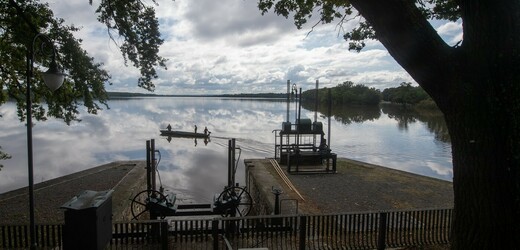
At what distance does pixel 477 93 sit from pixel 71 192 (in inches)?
565

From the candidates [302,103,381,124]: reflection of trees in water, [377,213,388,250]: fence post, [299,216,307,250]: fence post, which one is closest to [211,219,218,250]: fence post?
[299,216,307,250]: fence post

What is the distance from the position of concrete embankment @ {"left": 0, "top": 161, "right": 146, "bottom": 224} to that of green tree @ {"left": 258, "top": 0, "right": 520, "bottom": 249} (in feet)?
30.7

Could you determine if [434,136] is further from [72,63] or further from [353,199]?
[72,63]

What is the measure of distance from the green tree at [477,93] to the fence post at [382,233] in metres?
2.99

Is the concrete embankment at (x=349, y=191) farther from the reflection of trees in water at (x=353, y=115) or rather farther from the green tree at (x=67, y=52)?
the reflection of trees in water at (x=353, y=115)

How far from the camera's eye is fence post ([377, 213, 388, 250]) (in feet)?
20.4

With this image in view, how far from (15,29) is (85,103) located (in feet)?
9.14

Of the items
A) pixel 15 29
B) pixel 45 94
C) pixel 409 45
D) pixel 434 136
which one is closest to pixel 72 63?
pixel 15 29

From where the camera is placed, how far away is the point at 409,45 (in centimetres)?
310

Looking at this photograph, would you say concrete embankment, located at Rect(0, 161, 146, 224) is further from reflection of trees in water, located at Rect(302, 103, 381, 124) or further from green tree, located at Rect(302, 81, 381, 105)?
green tree, located at Rect(302, 81, 381, 105)

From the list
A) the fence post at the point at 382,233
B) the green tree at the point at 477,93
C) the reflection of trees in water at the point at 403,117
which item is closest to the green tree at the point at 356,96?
the reflection of trees in water at the point at 403,117

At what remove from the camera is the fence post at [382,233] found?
6.21 meters

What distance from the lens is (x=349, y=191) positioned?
12.8m

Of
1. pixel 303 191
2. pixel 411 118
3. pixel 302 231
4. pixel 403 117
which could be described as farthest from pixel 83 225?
pixel 403 117
